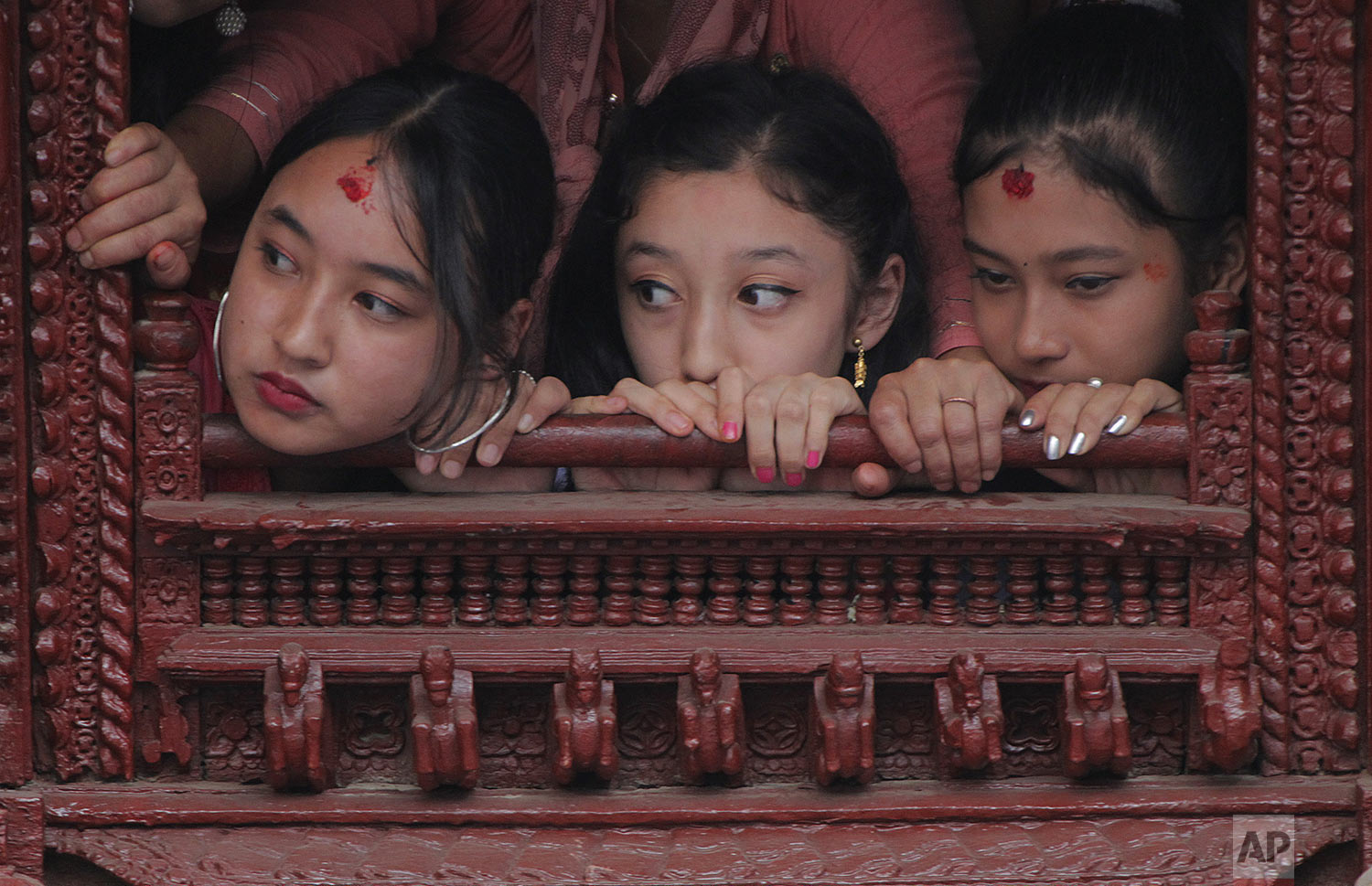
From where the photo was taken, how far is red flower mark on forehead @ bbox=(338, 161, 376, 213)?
4.58 feet

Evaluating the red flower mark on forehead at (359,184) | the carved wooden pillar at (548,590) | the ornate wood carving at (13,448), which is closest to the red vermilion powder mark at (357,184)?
the red flower mark on forehead at (359,184)

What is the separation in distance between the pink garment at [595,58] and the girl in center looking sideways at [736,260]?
0.07 metres

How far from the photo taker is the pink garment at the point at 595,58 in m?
1.66

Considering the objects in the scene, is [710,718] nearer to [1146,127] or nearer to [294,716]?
[294,716]

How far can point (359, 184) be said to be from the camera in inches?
55.2

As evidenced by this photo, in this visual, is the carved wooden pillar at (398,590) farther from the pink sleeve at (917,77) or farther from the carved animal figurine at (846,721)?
the pink sleeve at (917,77)

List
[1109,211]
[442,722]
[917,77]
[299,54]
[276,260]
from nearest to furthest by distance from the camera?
[442,722] → [276,260] → [1109,211] → [299,54] → [917,77]

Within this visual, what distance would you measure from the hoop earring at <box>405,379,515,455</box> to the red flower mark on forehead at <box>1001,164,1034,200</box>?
0.59 m

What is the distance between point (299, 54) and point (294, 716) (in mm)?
808

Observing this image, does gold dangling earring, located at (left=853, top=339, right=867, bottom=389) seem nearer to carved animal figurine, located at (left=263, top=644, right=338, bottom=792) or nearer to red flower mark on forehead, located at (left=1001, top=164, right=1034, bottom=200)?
red flower mark on forehead, located at (left=1001, top=164, right=1034, bottom=200)

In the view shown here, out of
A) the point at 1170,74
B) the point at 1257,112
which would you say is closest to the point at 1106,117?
the point at 1170,74

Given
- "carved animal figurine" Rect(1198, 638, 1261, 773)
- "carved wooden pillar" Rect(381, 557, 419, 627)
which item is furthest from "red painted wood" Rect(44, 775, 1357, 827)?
"carved wooden pillar" Rect(381, 557, 419, 627)

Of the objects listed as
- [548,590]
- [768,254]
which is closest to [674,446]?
[548,590]

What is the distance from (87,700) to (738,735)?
24.9 inches
